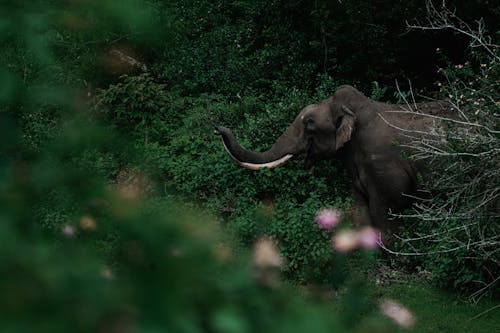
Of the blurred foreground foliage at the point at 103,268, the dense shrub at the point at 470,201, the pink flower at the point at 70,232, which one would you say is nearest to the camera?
the blurred foreground foliage at the point at 103,268

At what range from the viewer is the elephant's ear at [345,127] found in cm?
849

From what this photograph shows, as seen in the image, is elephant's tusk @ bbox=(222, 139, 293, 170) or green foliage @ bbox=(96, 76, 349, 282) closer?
green foliage @ bbox=(96, 76, 349, 282)

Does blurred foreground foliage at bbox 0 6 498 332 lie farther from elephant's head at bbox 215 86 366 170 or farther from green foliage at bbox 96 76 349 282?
elephant's head at bbox 215 86 366 170

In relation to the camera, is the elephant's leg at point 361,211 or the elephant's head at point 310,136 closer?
the elephant's leg at point 361,211

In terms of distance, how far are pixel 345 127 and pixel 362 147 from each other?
0.95 ft

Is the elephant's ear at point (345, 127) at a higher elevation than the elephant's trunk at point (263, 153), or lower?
higher

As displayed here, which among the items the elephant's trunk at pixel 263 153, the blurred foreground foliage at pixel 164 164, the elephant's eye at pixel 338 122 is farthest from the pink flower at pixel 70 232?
the elephant's eye at pixel 338 122

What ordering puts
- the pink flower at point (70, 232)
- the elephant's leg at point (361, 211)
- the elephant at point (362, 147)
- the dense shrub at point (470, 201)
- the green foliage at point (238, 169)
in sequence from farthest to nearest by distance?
the elephant's leg at point (361, 211) < the elephant at point (362, 147) < the green foliage at point (238, 169) < the dense shrub at point (470, 201) < the pink flower at point (70, 232)

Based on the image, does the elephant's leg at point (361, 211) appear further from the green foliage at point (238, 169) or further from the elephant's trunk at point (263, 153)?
the elephant's trunk at point (263, 153)

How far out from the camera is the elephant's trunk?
8680 mm

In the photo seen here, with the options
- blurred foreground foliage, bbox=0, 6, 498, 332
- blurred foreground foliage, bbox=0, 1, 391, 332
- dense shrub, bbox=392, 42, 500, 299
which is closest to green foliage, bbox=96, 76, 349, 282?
blurred foreground foliage, bbox=0, 6, 498, 332

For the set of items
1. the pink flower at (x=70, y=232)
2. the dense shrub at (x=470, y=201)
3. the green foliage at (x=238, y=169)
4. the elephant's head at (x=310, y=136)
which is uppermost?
the pink flower at (x=70, y=232)

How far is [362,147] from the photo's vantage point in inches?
335

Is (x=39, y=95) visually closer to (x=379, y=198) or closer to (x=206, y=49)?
(x=379, y=198)
